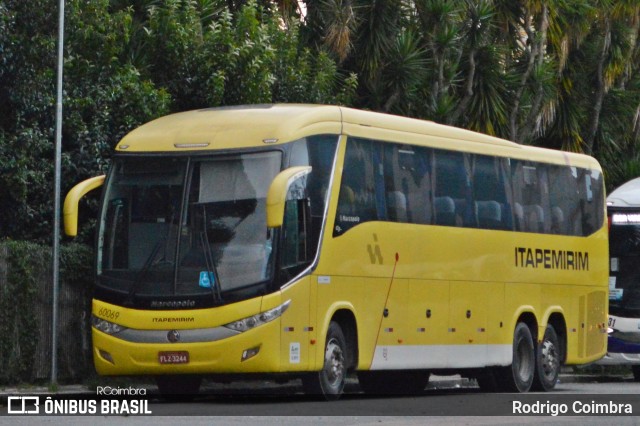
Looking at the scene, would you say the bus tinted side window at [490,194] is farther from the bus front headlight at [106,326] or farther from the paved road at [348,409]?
the bus front headlight at [106,326]

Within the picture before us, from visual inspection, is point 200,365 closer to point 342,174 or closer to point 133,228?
point 133,228

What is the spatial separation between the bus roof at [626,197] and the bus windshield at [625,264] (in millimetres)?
185

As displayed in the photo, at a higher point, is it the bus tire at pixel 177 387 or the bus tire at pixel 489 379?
the bus tire at pixel 177 387

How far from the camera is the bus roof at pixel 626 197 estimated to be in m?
27.1

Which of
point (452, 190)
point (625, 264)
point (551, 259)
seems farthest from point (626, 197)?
point (452, 190)

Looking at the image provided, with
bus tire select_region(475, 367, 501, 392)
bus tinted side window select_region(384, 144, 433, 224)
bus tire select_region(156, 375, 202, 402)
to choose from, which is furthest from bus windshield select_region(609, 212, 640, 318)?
bus tire select_region(156, 375, 202, 402)

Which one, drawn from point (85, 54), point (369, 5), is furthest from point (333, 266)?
point (369, 5)

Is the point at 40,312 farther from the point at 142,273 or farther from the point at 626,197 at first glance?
the point at 626,197

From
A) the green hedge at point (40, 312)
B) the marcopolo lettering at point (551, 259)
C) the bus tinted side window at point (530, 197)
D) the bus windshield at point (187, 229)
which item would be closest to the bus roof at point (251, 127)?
the bus windshield at point (187, 229)

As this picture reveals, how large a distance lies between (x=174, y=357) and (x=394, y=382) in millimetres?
5914

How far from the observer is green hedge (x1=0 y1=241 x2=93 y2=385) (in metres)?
19.0

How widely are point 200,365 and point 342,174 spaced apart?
2.91 metres

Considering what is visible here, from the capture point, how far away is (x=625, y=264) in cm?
2711

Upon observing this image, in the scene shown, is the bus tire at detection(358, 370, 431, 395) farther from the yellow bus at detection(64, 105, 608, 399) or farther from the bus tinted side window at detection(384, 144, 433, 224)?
the bus tinted side window at detection(384, 144, 433, 224)
